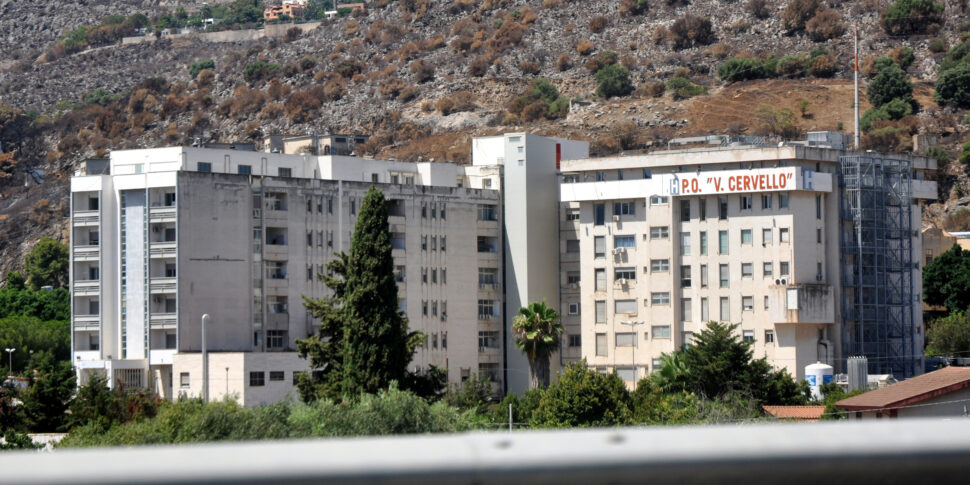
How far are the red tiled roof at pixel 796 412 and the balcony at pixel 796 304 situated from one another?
2013cm

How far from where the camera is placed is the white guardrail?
709cm

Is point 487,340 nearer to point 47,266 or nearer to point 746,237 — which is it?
point 746,237

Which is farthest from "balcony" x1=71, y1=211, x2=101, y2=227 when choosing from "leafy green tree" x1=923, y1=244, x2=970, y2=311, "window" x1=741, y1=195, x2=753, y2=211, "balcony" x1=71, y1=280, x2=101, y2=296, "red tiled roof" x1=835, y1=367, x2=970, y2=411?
"leafy green tree" x1=923, y1=244, x2=970, y2=311

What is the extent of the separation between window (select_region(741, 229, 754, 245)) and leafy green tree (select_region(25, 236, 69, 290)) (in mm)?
104692

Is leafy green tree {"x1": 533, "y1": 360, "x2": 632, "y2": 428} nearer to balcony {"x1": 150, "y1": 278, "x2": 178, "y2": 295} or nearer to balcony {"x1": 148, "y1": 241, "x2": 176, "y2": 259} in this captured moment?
balcony {"x1": 150, "y1": 278, "x2": 178, "y2": 295}

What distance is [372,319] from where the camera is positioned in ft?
267

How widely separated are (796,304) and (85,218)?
5043 centimetres

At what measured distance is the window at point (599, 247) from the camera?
117250mm

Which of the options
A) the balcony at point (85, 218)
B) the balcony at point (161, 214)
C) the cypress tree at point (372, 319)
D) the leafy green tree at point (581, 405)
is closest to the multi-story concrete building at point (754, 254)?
the leafy green tree at point (581, 405)

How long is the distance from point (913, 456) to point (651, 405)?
260 ft

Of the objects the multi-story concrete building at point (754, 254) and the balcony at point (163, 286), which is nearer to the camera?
the balcony at point (163, 286)

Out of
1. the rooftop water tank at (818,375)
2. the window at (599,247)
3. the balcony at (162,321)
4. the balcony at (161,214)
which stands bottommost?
the rooftop water tank at (818,375)

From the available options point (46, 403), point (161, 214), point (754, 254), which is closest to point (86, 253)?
point (161, 214)

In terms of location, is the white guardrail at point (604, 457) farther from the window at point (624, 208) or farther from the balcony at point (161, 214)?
the window at point (624, 208)
